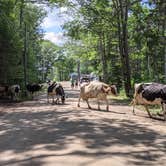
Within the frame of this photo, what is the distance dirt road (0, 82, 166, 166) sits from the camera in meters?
10.4

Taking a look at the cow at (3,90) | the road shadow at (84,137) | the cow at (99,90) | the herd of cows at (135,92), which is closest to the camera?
the road shadow at (84,137)

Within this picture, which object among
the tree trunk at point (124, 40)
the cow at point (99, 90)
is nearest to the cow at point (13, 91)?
the tree trunk at point (124, 40)

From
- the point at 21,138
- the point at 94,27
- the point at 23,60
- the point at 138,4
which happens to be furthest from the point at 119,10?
the point at 21,138

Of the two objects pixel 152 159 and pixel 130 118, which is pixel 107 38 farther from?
pixel 152 159

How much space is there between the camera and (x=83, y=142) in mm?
12672

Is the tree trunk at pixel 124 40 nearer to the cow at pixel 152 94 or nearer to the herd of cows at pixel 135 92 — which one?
the herd of cows at pixel 135 92

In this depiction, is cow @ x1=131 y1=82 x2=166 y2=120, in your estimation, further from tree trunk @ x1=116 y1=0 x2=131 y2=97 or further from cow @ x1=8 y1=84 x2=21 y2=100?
cow @ x1=8 y1=84 x2=21 y2=100

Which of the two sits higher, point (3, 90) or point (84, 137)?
point (3, 90)

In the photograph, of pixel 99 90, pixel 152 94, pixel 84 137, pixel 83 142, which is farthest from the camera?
pixel 99 90

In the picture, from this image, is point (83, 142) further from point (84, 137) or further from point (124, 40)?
point (124, 40)

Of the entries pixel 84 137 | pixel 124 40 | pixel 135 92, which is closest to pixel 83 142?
pixel 84 137

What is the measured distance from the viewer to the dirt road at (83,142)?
410 inches

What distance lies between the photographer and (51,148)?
11.9 meters

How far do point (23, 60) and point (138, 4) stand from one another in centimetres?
1334
